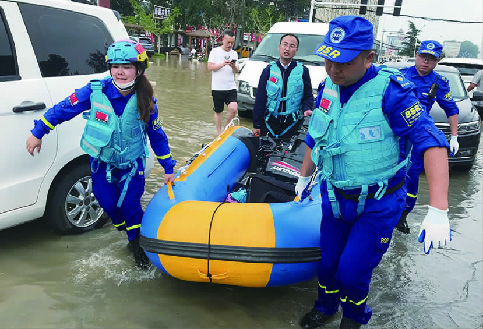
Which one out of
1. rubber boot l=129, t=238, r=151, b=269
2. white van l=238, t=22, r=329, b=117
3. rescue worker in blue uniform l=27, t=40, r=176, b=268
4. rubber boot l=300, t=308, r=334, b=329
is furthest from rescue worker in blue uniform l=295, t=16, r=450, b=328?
white van l=238, t=22, r=329, b=117

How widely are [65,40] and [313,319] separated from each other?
10.2 feet

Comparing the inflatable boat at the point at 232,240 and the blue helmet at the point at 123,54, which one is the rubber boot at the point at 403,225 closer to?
the inflatable boat at the point at 232,240

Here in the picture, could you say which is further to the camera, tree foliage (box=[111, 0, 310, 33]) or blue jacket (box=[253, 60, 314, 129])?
tree foliage (box=[111, 0, 310, 33])

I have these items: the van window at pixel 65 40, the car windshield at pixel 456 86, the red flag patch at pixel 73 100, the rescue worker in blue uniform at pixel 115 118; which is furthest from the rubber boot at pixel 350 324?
the car windshield at pixel 456 86

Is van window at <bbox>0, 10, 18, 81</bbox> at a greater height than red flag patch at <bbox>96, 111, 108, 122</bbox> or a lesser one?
greater

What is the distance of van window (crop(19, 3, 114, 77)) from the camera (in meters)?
3.49

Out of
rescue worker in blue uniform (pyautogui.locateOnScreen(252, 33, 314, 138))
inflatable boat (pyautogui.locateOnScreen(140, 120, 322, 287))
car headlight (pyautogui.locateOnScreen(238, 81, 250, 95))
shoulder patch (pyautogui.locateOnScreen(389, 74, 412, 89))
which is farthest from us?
car headlight (pyautogui.locateOnScreen(238, 81, 250, 95))

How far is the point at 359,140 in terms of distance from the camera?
234cm

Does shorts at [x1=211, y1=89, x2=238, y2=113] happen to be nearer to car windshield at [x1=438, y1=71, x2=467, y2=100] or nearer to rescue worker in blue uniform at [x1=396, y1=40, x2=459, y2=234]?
rescue worker in blue uniform at [x1=396, y1=40, x2=459, y2=234]

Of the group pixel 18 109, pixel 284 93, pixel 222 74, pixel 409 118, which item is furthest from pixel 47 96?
pixel 222 74

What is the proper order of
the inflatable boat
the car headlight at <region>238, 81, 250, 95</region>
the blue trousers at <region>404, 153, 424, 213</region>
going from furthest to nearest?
the car headlight at <region>238, 81, 250, 95</region>
the blue trousers at <region>404, 153, 424, 213</region>
the inflatable boat

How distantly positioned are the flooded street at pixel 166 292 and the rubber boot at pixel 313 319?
0.24 ft

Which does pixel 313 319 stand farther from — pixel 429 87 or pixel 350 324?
pixel 429 87

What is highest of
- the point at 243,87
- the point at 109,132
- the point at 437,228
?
the point at 109,132
